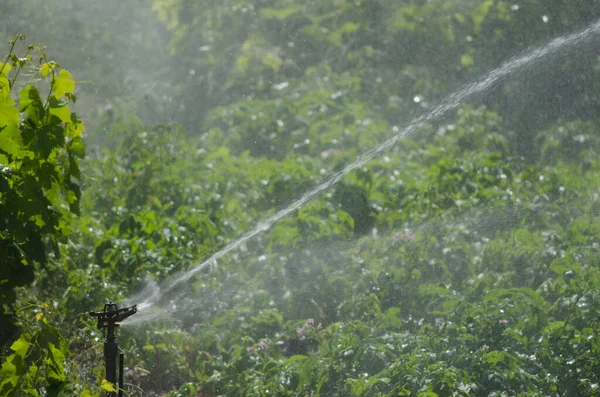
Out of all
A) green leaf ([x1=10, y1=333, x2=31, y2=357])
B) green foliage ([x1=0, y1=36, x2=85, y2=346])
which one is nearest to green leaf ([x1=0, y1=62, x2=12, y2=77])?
green foliage ([x1=0, y1=36, x2=85, y2=346])

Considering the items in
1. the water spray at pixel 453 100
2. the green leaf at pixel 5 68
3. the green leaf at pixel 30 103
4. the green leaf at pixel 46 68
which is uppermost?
the green leaf at pixel 5 68

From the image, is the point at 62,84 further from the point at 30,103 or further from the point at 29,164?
the point at 29,164

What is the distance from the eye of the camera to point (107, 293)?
3.84 meters

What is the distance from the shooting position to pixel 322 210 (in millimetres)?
4609

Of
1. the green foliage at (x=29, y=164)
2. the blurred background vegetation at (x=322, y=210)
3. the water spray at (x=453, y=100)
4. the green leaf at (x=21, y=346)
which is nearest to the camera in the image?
the green leaf at (x=21, y=346)

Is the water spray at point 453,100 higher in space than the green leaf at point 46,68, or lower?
lower

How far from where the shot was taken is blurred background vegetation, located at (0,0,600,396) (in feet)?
10.2

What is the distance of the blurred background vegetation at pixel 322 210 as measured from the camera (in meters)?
3.10

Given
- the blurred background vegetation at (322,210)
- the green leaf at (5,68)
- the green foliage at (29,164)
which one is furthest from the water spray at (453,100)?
the green leaf at (5,68)

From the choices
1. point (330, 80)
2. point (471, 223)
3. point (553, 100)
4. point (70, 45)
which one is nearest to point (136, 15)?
point (70, 45)

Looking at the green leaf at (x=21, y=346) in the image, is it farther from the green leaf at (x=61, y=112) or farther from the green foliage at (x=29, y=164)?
the green leaf at (x=61, y=112)

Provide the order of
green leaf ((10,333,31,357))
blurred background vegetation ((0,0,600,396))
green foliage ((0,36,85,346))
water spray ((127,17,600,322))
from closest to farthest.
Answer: green leaf ((10,333,31,357)) → green foliage ((0,36,85,346)) → blurred background vegetation ((0,0,600,396)) → water spray ((127,17,600,322))

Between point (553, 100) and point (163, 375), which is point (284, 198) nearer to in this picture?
point (163, 375)

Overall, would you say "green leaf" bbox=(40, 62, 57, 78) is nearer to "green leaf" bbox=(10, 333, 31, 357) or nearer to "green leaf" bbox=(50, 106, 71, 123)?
"green leaf" bbox=(50, 106, 71, 123)
